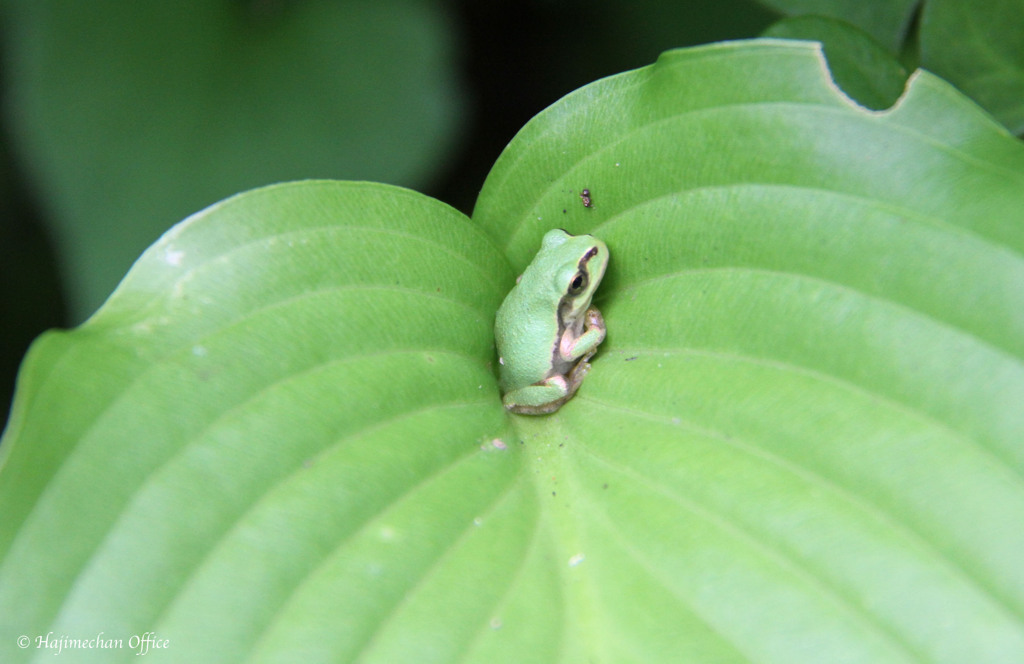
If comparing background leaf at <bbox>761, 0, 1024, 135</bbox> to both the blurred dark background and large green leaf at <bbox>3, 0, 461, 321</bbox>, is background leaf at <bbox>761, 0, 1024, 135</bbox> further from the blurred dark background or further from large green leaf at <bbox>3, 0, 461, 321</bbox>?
large green leaf at <bbox>3, 0, 461, 321</bbox>

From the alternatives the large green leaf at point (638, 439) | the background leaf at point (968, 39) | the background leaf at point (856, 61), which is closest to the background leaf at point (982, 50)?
the background leaf at point (968, 39)

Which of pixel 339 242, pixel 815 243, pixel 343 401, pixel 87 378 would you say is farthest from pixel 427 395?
pixel 815 243

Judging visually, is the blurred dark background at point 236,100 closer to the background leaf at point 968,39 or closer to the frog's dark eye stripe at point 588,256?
the background leaf at point 968,39

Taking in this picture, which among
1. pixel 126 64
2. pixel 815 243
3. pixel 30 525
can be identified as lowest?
pixel 30 525

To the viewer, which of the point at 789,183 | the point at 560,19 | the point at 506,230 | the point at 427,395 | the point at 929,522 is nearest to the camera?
the point at 929,522

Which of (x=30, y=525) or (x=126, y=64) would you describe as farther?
(x=126, y=64)

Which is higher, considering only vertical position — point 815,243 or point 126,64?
point 126,64

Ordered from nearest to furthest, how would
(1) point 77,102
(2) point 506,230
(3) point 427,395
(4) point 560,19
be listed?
(3) point 427,395 < (2) point 506,230 < (1) point 77,102 < (4) point 560,19

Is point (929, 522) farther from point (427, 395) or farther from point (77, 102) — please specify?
point (77, 102)
